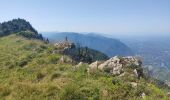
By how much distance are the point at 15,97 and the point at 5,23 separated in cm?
15327

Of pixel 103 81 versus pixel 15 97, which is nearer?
pixel 15 97

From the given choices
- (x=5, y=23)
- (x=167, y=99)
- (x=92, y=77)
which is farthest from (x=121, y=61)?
(x=5, y=23)

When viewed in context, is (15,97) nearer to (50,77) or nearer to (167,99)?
(50,77)

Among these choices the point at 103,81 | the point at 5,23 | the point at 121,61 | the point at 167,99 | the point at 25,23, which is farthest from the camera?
the point at 25,23

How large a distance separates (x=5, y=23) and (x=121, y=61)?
142936mm

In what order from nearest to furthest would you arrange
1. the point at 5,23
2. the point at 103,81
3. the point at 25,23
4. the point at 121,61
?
the point at 103,81 → the point at 121,61 → the point at 5,23 → the point at 25,23

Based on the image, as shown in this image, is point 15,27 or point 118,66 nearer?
point 118,66

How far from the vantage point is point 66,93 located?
52.0 feet

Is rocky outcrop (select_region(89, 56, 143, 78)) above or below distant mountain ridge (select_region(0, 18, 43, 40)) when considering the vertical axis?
above

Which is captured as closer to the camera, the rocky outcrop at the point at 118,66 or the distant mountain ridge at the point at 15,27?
the rocky outcrop at the point at 118,66

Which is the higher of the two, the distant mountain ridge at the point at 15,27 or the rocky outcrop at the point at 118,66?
the rocky outcrop at the point at 118,66

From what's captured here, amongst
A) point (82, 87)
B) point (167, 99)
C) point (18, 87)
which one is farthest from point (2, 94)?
point (167, 99)

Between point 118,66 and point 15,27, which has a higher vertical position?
point 118,66

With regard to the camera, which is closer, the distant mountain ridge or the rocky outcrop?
the rocky outcrop
